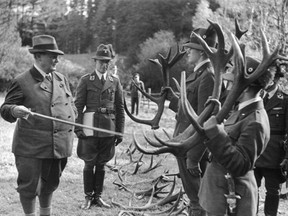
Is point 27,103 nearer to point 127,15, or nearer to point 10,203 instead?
point 10,203

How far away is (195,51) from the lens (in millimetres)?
4148

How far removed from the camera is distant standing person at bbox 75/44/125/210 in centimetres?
552

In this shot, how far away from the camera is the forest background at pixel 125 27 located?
14.3 metres

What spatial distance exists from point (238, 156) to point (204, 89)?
1293 mm

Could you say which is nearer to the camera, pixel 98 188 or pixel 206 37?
pixel 206 37

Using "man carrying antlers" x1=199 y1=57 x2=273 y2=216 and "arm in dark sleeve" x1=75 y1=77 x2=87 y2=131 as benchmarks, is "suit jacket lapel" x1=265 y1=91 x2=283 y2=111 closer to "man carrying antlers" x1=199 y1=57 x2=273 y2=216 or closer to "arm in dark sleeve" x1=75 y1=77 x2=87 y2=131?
"man carrying antlers" x1=199 y1=57 x2=273 y2=216

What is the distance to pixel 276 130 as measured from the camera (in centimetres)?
468

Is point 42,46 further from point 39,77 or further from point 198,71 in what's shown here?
point 198,71

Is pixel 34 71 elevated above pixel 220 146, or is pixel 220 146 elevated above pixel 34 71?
pixel 34 71

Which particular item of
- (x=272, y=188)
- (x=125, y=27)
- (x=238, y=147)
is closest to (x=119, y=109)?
(x=272, y=188)

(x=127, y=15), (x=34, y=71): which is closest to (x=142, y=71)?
(x=127, y=15)

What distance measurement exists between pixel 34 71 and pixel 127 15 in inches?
2167

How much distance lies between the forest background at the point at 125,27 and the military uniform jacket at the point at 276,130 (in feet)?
11.6

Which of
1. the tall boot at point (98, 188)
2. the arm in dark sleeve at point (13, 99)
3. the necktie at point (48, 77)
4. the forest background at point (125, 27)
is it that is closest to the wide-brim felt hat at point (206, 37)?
the necktie at point (48, 77)
